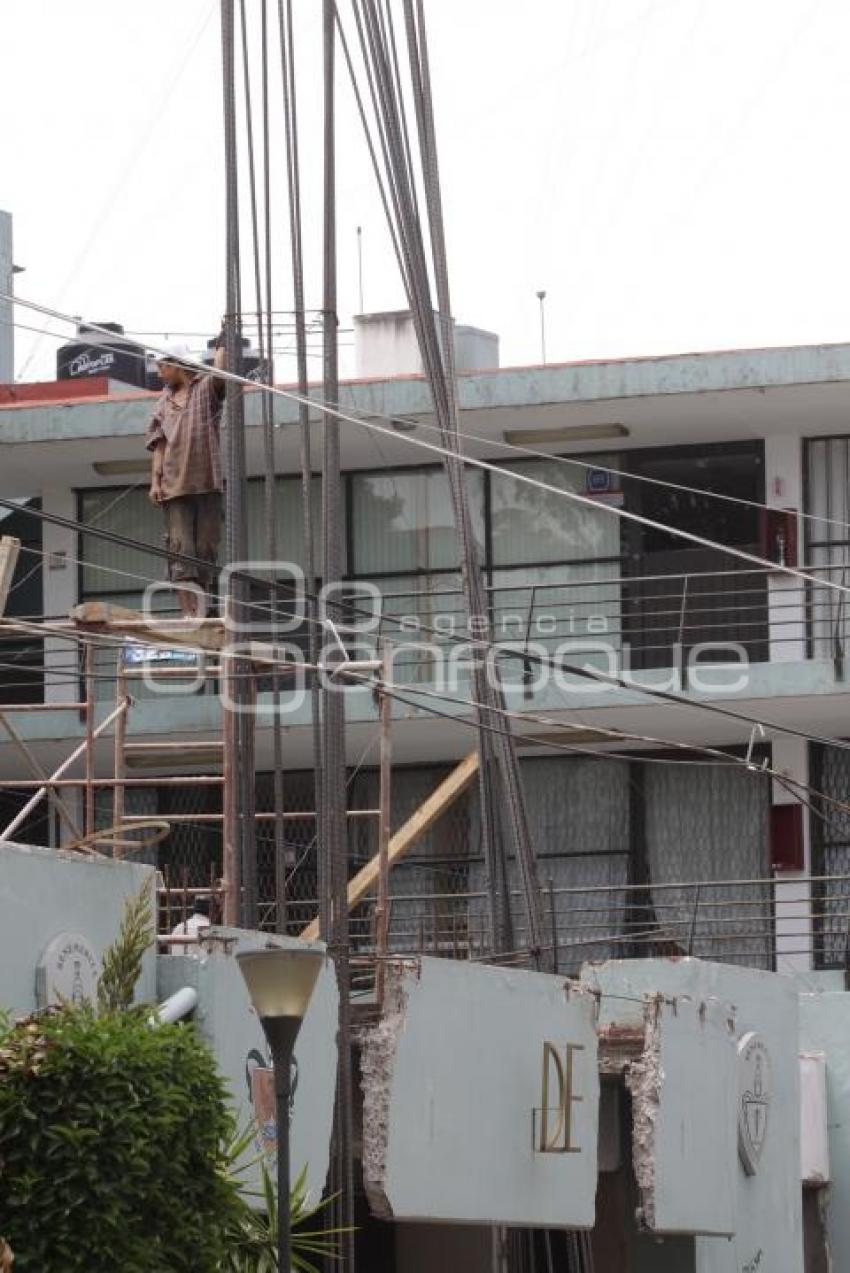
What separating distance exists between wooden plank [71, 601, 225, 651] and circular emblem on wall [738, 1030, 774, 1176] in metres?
4.72

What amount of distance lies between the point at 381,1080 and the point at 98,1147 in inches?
214

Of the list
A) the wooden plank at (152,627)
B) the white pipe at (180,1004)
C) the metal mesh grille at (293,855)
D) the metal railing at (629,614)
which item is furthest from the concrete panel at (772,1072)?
the metal mesh grille at (293,855)

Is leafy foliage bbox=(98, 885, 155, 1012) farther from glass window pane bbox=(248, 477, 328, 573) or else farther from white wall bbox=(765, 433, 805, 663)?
glass window pane bbox=(248, 477, 328, 573)

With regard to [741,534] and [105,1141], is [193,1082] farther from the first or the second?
[741,534]

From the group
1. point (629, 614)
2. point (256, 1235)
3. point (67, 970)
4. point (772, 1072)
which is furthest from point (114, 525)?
point (256, 1235)

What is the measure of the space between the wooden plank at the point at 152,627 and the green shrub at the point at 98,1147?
7.08 metres

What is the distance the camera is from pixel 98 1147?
10.5 m

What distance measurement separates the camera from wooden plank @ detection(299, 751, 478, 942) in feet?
82.9

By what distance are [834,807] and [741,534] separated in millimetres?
2926

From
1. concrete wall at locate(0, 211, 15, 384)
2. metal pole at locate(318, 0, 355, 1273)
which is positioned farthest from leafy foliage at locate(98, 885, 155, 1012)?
concrete wall at locate(0, 211, 15, 384)

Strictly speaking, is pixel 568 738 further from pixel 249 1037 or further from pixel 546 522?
pixel 249 1037

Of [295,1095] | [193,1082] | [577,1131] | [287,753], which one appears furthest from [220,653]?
[287,753]

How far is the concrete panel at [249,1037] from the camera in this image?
49.9 ft

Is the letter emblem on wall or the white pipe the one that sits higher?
the white pipe
